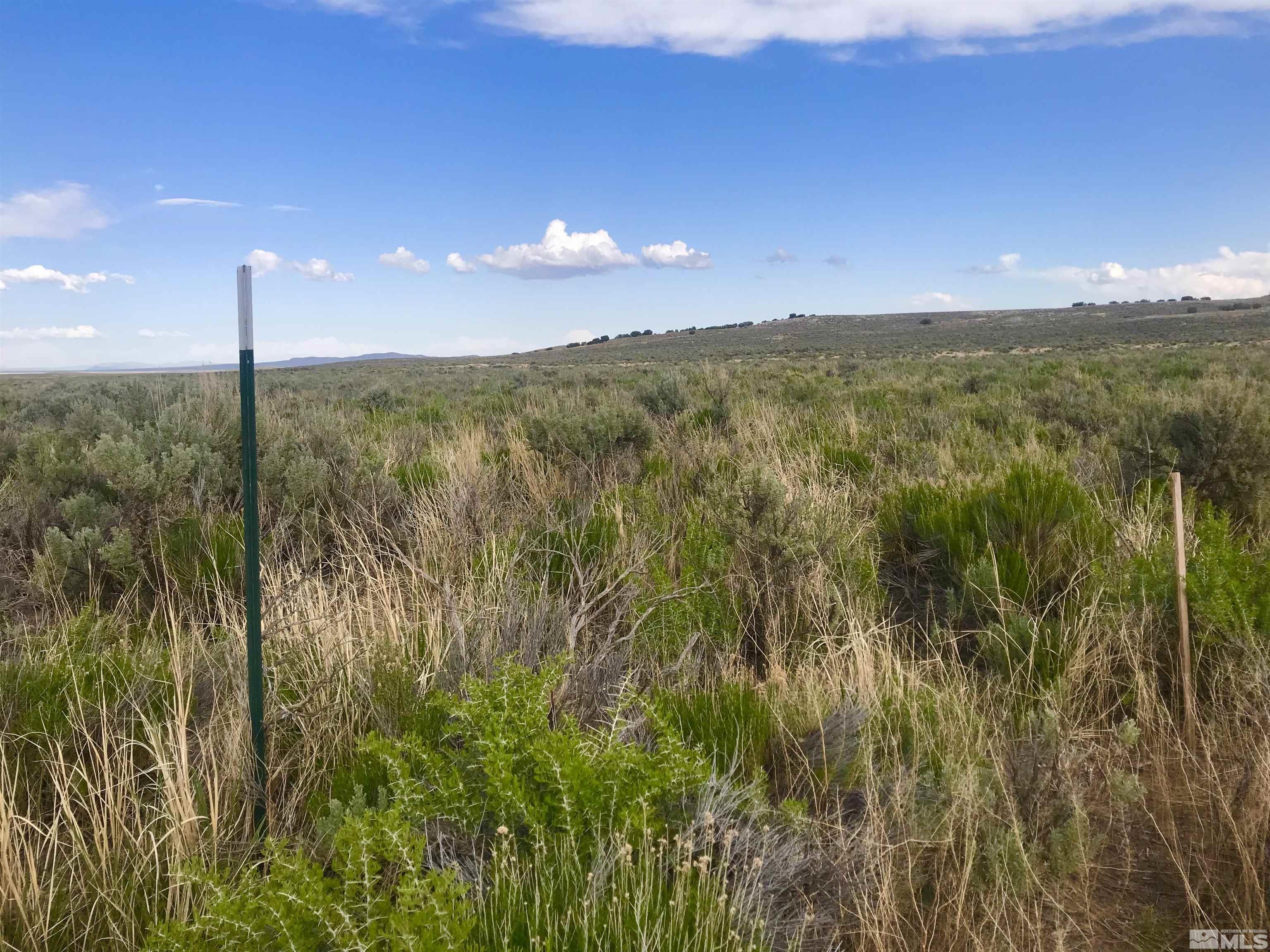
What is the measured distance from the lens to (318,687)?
3.00 metres

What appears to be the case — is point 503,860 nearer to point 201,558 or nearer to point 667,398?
point 201,558

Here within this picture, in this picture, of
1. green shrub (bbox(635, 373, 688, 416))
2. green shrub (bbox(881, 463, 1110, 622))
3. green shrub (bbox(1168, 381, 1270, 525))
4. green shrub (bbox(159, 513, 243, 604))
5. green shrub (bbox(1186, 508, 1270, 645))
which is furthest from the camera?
green shrub (bbox(635, 373, 688, 416))

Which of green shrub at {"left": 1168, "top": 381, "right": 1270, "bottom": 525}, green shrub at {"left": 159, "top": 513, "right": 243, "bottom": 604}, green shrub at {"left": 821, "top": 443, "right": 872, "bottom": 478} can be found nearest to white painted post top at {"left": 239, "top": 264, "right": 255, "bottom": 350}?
green shrub at {"left": 159, "top": 513, "right": 243, "bottom": 604}

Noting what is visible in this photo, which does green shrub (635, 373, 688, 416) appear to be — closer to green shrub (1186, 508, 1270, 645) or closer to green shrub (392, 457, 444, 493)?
green shrub (392, 457, 444, 493)

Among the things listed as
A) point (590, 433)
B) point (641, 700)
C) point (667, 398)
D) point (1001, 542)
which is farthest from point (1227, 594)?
point (667, 398)

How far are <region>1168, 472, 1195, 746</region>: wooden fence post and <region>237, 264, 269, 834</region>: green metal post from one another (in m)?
3.23

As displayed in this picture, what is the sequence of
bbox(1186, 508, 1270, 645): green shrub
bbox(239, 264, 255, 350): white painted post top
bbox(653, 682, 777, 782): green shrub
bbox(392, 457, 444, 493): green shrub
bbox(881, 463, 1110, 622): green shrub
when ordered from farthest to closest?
bbox(392, 457, 444, 493): green shrub → bbox(881, 463, 1110, 622): green shrub → bbox(1186, 508, 1270, 645): green shrub → bbox(653, 682, 777, 782): green shrub → bbox(239, 264, 255, 350): white painted post top

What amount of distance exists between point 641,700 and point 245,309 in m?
1.53

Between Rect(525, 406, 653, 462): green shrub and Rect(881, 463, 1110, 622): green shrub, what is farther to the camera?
Rect(525, 406, 653, 462): green shrub

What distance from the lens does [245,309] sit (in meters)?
2.12

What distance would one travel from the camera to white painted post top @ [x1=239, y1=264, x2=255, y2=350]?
2.09m

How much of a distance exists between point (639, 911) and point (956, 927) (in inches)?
40.0

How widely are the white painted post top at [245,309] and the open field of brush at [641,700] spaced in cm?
114

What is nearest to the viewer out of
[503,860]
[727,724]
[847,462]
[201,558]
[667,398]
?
[503,860]
